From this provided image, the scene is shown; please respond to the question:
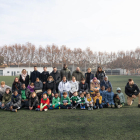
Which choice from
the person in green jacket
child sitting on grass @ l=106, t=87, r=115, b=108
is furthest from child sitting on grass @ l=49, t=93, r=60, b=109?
child sitting on grass @ l=106, t=87, r=115, b=108

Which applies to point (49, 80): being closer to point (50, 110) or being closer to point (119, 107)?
point (50, 110)

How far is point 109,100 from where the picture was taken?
6.75 meters

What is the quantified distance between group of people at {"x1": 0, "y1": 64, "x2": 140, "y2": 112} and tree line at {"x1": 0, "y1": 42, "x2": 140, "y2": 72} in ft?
175

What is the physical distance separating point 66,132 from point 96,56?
6794cm

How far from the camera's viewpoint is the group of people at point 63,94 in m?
6.35

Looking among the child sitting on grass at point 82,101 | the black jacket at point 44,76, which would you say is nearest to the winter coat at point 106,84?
the child sitting on grass at point 82,101

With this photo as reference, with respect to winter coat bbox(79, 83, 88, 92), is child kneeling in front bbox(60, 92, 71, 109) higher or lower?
lower

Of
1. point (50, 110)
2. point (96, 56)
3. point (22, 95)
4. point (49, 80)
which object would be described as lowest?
point (50, 110)

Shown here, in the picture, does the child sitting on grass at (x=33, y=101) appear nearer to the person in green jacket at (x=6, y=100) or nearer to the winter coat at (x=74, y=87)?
the person in green jacket at (x=6, y=100)

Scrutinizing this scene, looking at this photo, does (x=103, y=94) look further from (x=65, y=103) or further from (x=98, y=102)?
(x=65, y=103)

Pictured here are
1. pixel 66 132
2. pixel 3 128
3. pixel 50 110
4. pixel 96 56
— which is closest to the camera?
pixel 66 132

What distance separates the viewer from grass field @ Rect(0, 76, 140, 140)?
3641 millimetres

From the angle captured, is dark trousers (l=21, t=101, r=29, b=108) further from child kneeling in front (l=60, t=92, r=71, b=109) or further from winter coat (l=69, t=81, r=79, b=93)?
winter coat (l=69, t=81, r=79, b=93)

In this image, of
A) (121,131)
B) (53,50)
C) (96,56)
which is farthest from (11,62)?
(121,131)
